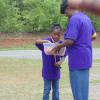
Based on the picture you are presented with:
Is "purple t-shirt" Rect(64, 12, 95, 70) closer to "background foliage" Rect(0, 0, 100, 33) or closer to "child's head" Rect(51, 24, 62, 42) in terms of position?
"child's head" Rect(51, 24, 62, 42)

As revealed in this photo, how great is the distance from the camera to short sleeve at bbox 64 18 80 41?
419 cm

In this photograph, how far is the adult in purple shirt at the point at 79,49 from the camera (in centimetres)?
422

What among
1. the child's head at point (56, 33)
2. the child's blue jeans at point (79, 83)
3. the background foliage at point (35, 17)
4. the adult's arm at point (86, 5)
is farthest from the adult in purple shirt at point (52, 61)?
the background foliage at point (35, 17)

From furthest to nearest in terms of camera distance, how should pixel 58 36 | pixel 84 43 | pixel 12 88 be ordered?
pixel 12 88
pixel 58 36
pixel 84 43

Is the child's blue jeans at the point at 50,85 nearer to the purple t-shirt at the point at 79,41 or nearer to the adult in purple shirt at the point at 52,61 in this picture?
the adult in purple shirt at the point at 52,61

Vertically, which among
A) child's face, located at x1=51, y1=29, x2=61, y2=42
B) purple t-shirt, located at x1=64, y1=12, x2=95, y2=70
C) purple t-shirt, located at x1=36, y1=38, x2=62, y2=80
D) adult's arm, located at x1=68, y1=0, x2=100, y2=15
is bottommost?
purple t-shirt, located at x1=36, y1=38, x2=62, y2=80

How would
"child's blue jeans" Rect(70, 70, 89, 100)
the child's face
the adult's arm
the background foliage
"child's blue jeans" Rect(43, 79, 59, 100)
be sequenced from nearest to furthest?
1. the adult's arm
2. "child's blue jeans" Rect(70, 70, 89, 100)
3. the child's face
4. "child's blue jeans" Rect(43, 79, 59, 100)
5. the background foliage

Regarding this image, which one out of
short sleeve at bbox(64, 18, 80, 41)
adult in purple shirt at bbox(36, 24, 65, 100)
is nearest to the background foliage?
adult in purple shirt at bbox(36, 24, 65, 100)

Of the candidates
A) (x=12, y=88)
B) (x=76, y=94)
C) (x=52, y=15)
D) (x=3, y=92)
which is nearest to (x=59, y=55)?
(x=76, y=94)

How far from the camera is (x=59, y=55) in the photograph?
19.0 feet

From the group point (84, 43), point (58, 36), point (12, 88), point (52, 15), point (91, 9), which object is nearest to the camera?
point (91, 9)

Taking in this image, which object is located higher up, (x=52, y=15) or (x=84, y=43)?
(x=84, y=43)

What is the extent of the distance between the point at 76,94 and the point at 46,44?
3.83ft

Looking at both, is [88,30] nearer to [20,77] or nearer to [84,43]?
[84,43]
